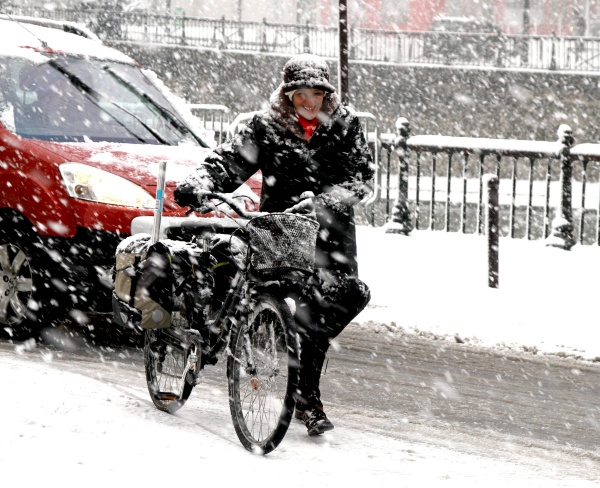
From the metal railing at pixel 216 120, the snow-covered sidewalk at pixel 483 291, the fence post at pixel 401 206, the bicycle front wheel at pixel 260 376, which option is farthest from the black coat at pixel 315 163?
the metal railing at pixel 216 120

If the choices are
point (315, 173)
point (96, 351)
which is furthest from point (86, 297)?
point (315, 173)

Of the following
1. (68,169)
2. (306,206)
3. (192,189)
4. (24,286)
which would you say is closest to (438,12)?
(24,286)

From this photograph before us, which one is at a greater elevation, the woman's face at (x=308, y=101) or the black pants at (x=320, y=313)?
the woman's face at (x=308, y=101)

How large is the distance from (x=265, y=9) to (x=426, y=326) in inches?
2063

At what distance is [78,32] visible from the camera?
10.2 metres

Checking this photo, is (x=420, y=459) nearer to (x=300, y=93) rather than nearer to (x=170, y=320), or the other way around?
(x=170, y=320)

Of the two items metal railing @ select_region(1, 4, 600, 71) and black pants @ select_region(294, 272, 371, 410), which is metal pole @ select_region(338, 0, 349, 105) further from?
metal railing @ select_region(1, 4, 600, 71)

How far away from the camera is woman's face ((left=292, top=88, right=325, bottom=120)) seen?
5.60 m

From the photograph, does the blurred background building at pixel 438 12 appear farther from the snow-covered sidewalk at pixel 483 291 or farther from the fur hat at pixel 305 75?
the fur hat at pixel 305 75

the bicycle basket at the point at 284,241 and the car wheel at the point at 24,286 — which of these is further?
the car wheel at the point at 24,286

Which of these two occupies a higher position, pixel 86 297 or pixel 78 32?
pixel 78 32

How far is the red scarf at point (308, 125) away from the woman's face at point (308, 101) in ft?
0.10

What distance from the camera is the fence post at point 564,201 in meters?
13.8

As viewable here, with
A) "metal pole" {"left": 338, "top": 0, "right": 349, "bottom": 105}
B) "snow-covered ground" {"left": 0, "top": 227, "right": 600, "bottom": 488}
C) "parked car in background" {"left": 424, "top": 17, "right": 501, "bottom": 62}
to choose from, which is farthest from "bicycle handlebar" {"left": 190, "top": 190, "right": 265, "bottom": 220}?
"parked car in background" {"left": 424, "top": 17, "right": 501, "bottom": 62}
